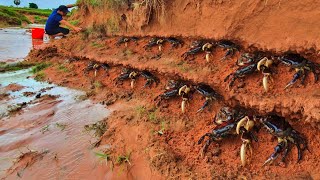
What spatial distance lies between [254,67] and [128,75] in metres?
2.95

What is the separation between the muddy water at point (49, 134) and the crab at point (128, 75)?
850 millimetres

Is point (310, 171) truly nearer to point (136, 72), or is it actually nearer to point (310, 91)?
point (310, 91)

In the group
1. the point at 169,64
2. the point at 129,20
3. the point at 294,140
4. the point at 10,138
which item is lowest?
the point at 10,138

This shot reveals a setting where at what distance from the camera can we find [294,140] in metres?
3.21

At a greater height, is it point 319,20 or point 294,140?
point 319,20

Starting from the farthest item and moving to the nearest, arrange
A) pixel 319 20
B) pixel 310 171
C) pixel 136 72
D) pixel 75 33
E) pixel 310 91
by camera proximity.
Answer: pixel 75 33, pixel 136 72, pixel 319 20, pixel 310 91, pixel 310 171

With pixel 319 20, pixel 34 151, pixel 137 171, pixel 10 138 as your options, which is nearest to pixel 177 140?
pixel 137 171

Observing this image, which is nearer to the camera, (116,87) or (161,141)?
(161,141)

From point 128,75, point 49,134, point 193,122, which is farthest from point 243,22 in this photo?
point 49,134

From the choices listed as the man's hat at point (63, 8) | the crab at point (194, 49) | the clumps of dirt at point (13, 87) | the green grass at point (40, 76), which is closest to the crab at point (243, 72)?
the crab at point (194, 49)

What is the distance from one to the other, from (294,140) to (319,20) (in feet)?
5.40

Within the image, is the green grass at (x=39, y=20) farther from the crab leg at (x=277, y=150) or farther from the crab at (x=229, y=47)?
the crab leg at (x=277, y=150)

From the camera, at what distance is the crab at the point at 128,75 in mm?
6306

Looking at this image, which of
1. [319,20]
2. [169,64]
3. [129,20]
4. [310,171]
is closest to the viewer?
[310,171]
